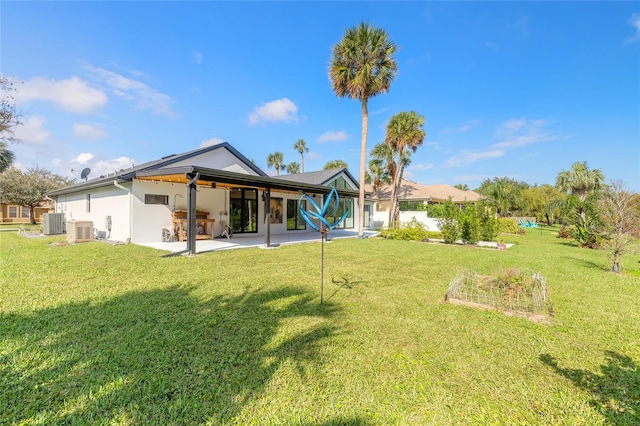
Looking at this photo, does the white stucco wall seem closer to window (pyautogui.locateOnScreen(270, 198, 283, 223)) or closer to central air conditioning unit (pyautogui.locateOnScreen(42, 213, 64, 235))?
central air conditioning unit (pyautogui.locateOnScreen(42, 213, 64, 235))

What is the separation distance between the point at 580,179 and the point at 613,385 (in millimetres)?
40280

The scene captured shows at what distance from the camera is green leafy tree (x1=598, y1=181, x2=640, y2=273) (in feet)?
24.5

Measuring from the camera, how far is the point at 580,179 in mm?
31266

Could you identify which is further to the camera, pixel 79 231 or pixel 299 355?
pixel 79 231

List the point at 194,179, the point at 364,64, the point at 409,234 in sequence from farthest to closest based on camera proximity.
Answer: the point at 409,234
the point at 364,64
the point at 194,179

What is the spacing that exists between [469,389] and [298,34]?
47.7ft

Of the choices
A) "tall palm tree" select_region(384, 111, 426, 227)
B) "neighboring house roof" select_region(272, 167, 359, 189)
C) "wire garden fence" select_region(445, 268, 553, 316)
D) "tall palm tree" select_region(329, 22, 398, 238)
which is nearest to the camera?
"wire garden fence" select_region(445, 268, 553, 316)

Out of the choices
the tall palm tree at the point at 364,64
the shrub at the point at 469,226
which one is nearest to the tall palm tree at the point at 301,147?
the tall palm tree at the point at 364,64

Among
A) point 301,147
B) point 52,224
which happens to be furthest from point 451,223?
point 301,147

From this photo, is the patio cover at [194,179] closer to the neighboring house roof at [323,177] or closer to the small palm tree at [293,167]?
the neighboring house roof at [323,177]


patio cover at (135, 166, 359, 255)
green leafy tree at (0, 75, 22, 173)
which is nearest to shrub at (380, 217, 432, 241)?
patio cover at (135, 166, 359, 255)

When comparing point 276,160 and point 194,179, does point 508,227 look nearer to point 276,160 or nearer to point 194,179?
point 194,179

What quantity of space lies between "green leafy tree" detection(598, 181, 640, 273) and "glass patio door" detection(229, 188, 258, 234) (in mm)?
13318

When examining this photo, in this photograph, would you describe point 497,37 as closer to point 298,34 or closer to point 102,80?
point 298,34
